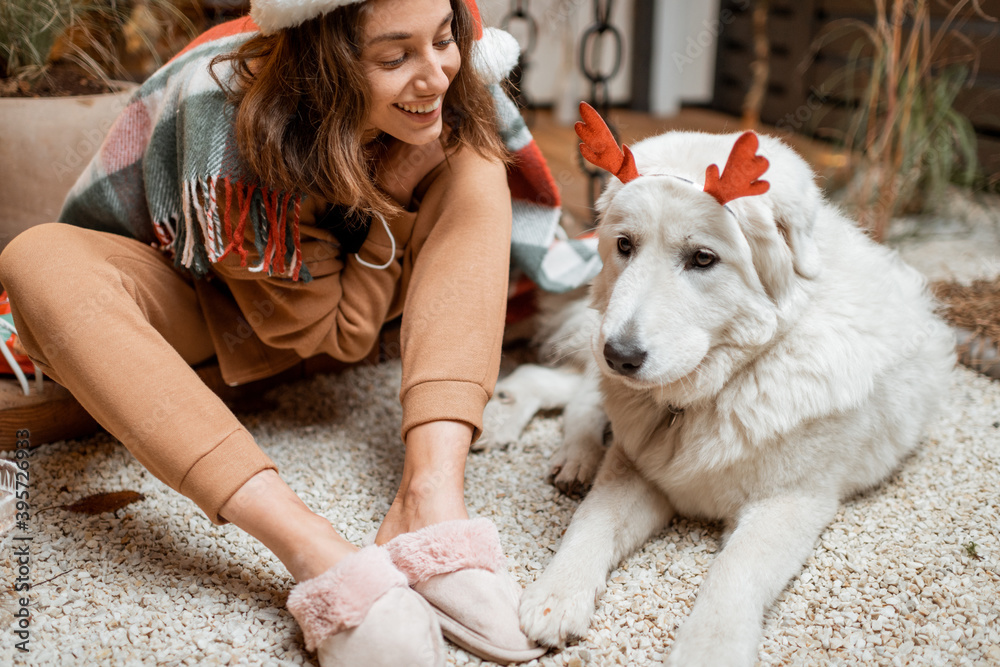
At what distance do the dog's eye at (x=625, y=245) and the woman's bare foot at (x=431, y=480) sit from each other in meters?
0.46

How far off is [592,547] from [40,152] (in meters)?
1.99

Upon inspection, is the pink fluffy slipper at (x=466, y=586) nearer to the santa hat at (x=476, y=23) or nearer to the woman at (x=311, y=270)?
the woman at (x=311, y=270)

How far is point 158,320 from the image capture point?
170cm

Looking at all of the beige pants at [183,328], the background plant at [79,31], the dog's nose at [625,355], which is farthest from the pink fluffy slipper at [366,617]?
the background plant at [79,31]

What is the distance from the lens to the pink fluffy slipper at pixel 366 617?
1.15 m

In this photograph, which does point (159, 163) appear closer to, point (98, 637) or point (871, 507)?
point (98, 637)

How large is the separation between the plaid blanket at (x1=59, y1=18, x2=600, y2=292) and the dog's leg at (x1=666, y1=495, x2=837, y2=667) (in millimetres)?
1050

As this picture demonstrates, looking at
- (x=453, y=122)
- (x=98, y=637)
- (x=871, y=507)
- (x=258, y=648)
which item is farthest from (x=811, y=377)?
(x=98, y=637)

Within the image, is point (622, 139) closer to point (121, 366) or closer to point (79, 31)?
point (79, 31)

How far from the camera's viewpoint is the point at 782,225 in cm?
133

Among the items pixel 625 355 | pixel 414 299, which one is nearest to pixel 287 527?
pixel 414 299

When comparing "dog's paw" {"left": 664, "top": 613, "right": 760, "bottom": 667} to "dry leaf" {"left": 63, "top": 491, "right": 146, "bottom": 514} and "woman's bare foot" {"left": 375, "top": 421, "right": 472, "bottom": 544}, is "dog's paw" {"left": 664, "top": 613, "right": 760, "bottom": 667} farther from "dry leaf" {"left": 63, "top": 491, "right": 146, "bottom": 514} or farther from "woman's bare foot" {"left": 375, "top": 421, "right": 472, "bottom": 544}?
"dry leaf" {"left": 63, "top": 491, "right": 146, "bottom": 514}

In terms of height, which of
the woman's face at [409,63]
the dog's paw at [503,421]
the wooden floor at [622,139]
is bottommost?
the wooden floor at [622,139]

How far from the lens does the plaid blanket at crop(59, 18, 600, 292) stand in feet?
4.78
